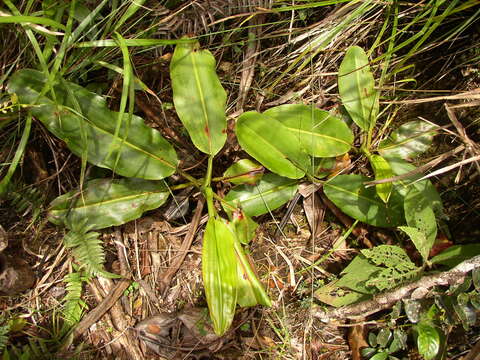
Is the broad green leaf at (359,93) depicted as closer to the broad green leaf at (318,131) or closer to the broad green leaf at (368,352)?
the broad green leaf at (318,131)

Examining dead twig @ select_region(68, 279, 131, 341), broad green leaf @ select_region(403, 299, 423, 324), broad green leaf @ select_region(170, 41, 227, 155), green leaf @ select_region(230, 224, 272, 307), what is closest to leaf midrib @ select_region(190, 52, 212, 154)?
broad green leaf @ select_region(170, 41, 227, 155)

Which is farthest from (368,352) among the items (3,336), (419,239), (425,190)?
(3,336)

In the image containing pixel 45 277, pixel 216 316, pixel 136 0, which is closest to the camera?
pixel 136 0

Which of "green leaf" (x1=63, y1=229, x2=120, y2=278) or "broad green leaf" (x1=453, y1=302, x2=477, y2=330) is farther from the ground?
"green leaf" (x1=63, y1=229, x2=120, y2=278)

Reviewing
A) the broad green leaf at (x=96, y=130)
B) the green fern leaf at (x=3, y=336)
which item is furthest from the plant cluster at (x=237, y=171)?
the green fern leaf at (x=3, y=336)

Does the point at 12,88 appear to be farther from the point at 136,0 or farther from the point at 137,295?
the point at 137,295

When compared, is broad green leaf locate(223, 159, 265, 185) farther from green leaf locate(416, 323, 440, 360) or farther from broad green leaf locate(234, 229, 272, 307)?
green leaf locate(416, 323, 440, 360)

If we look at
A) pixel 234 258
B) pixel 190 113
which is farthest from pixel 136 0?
pixel 234 258
